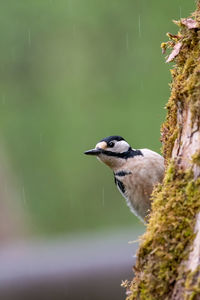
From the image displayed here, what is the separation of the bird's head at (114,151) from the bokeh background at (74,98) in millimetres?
7728

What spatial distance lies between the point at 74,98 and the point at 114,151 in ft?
30.9

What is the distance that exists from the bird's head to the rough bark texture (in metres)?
1.65

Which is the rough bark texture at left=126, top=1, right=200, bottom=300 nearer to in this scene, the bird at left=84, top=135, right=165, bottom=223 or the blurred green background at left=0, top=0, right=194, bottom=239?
the bird at left=84, top=135, right=165, bottom=223

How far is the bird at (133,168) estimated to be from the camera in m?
4.12

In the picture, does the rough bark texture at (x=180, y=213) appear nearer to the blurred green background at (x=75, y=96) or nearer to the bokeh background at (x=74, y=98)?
the bokeh background at (x=74, y=98)

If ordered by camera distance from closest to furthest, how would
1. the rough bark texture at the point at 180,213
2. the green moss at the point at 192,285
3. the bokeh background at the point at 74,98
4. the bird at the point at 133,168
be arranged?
1. the green moss at the point at 192,285
2. the rough bark texture at the point at 180,213
3. the bird at the point at 133,168
4. the bokeh background at the point at 74,98

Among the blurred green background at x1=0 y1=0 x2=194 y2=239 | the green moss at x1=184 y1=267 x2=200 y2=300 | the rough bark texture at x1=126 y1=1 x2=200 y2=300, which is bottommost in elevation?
the green moss at x1=184 y1=267 x2=200 y2=300

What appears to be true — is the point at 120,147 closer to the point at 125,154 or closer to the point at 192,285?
the point at 125,154

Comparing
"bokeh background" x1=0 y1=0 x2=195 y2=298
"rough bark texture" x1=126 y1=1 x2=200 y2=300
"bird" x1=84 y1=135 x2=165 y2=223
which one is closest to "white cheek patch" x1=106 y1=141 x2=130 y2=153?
"bird" x1=84 y1=135 x2=165 y2=223

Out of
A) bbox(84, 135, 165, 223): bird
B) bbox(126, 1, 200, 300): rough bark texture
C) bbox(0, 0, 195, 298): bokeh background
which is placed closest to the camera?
bbox(126, 1, 200, 300): rough bark texture

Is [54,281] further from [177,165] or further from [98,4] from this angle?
[98,4]

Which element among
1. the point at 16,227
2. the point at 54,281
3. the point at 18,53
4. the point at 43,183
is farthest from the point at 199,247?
the point at 43,183

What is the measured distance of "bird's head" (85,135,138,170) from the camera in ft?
14.0

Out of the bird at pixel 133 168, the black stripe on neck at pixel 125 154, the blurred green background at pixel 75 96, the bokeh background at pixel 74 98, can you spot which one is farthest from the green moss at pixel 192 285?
the blurred green background at pixel 75 96
